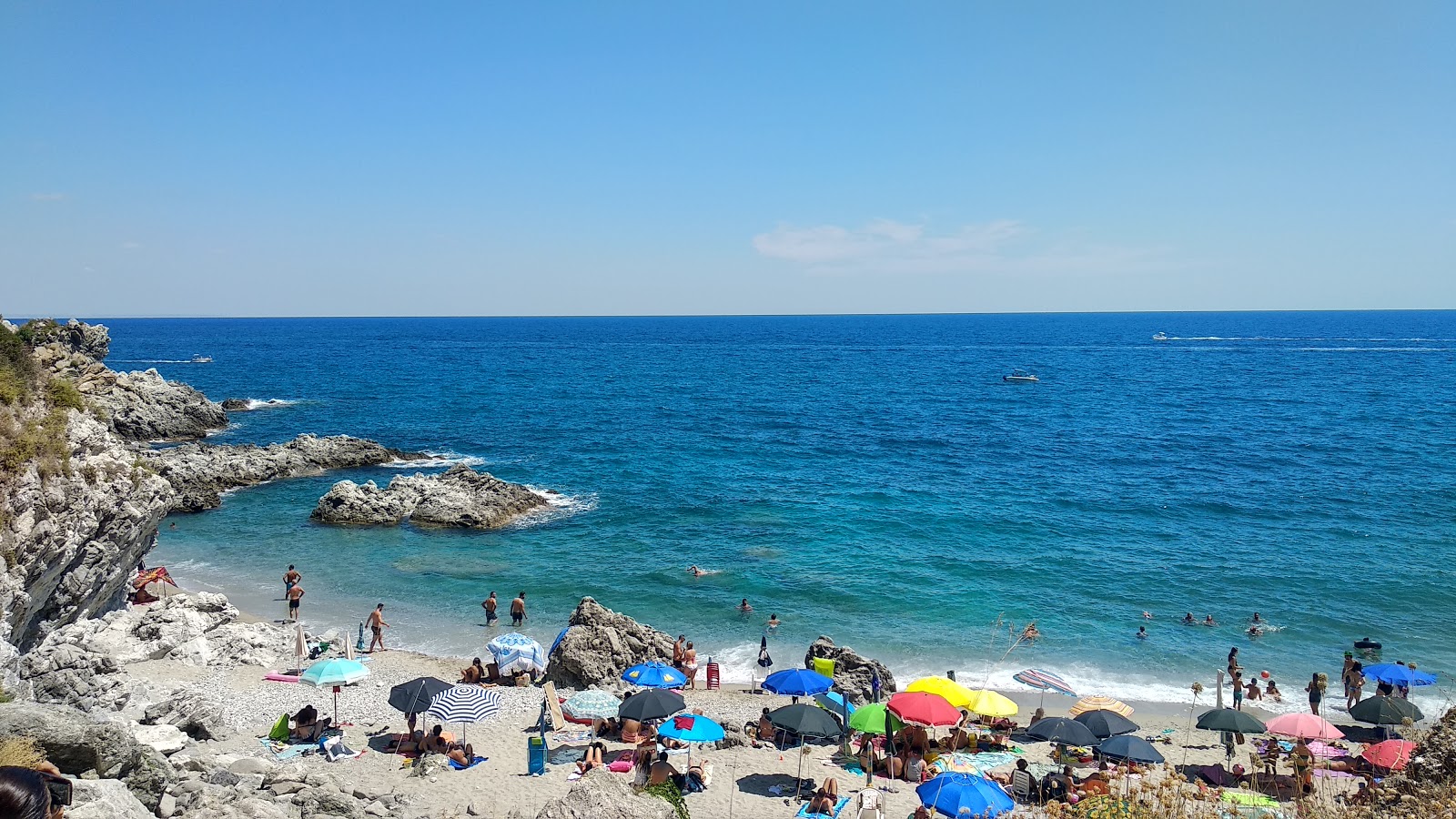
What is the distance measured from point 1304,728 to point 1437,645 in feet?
42.4

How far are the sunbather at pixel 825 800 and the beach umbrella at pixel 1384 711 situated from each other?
1191 centimetres

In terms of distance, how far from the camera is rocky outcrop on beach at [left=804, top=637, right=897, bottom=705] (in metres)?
21.4

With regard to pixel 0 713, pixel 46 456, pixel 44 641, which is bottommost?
pixel 44 641

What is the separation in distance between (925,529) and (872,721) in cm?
2131

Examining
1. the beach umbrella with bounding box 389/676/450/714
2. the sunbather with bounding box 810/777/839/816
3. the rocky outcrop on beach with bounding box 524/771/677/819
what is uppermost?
the rocky outcrop on beach with bounding box 524/771/677/819

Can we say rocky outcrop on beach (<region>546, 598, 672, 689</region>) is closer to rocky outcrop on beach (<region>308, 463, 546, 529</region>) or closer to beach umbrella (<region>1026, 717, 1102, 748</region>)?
beach umbrella (<region>1026, 717, 1102, 748</region>)

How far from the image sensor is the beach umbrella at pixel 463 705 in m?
16.4

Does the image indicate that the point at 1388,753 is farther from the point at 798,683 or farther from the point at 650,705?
the point at 650,705

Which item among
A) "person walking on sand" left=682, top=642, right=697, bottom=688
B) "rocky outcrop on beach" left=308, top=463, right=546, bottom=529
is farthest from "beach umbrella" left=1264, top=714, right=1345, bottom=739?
"rocky outcrop on beach" left=308, top=463, right=546, bottom=529

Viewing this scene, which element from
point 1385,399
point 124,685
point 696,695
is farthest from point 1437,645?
point 1385,399

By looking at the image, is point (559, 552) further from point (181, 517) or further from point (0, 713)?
point (0, 713)

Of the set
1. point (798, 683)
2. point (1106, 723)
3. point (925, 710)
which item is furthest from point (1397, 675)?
point (798, 683)

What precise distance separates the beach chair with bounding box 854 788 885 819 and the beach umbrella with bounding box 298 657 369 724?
37.4 ft

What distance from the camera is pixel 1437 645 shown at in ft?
83.4
